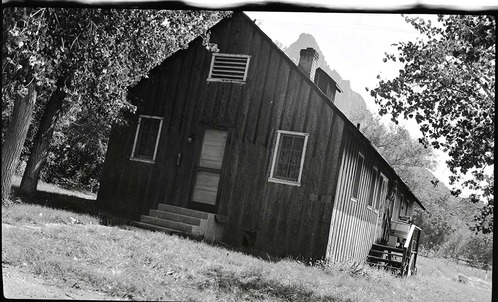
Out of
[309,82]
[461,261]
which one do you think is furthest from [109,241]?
[309,82]

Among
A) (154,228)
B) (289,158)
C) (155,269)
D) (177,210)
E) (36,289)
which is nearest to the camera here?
(36,289)

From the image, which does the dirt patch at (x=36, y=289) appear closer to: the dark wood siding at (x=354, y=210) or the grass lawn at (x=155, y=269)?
the grass lawn at (x=155, y=269)

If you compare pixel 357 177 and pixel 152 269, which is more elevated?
pixel 357 177

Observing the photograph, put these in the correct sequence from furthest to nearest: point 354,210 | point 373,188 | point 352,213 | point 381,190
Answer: point 381,190 → point 373,188 → point 354,210 → point 352,213

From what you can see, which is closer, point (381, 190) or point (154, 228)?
point (154, 228)

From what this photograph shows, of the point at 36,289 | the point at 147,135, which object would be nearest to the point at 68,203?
the point at 36,289

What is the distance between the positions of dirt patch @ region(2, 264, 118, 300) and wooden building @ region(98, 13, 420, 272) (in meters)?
4.97

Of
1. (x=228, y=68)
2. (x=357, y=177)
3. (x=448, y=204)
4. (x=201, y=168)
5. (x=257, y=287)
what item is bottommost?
(x=257, y=287)

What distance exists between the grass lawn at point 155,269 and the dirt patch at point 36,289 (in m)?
0.09

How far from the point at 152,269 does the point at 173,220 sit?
4.67m

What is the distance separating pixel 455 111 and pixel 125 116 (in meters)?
8.07

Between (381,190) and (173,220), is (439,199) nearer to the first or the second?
(173,220)

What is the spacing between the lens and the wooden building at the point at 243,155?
368 inches

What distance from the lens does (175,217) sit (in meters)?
9.22
